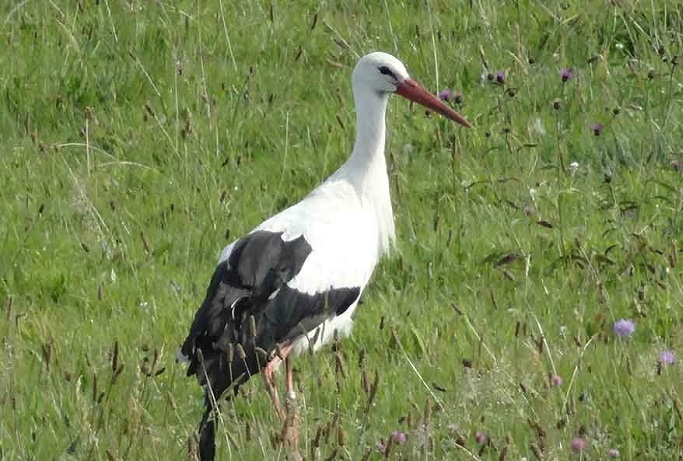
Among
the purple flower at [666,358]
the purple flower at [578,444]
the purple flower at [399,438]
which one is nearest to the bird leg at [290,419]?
the purple flower at [399,438]

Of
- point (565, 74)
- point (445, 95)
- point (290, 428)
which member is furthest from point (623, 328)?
point (445, 95)

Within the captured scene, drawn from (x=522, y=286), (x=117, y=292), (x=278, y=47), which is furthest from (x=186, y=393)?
(x=278, y=47)

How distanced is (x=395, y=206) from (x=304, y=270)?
Result: 1.09 metres

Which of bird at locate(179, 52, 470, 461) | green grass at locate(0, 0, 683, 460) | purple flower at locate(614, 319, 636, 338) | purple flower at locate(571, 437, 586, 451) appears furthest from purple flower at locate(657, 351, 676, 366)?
bird at locate(179, 52, 470, 461)

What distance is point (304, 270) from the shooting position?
5383mm

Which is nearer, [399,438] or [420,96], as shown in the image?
[399,438]

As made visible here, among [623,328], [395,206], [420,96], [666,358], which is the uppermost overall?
Answer: [420,96]

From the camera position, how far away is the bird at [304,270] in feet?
15.8

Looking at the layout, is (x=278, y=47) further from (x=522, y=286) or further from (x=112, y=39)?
(x=522, y=286)

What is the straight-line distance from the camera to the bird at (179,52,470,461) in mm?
4828

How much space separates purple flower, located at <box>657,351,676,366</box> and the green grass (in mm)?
56

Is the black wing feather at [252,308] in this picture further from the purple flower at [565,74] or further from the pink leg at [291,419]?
the purple flower at [565,74]

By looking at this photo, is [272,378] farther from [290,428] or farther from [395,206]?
[395,206]

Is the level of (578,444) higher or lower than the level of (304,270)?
higher
